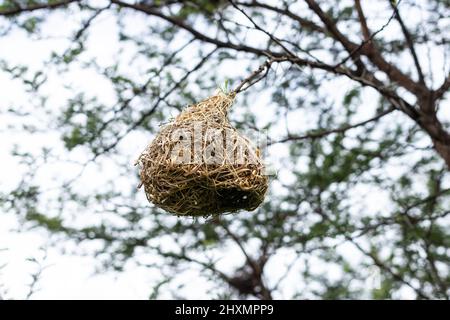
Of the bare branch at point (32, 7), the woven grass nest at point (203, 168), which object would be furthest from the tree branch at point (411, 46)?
the bare branch at point (32, 7)

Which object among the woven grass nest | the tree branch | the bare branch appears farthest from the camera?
the bare branch

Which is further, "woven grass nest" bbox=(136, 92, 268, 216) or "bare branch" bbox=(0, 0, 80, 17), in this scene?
"bare branch" bbox=(0, 0, 80, 17)

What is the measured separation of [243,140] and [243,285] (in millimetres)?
2483

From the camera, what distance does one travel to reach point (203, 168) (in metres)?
2.29

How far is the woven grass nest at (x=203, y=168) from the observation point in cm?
230

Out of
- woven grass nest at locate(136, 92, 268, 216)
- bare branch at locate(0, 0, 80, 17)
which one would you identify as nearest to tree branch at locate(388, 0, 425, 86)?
woven grass nest at locate(136, 92, 268, 216)

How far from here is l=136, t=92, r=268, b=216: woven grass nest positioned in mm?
2301

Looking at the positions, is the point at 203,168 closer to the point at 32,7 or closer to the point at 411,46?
the point at 411,46

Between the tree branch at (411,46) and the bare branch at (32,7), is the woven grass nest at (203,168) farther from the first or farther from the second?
the bare branch at (32,7)

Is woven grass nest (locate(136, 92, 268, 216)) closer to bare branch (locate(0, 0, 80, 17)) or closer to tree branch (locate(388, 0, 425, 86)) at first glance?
tree branch (locate(388, 0, 425, 86))
